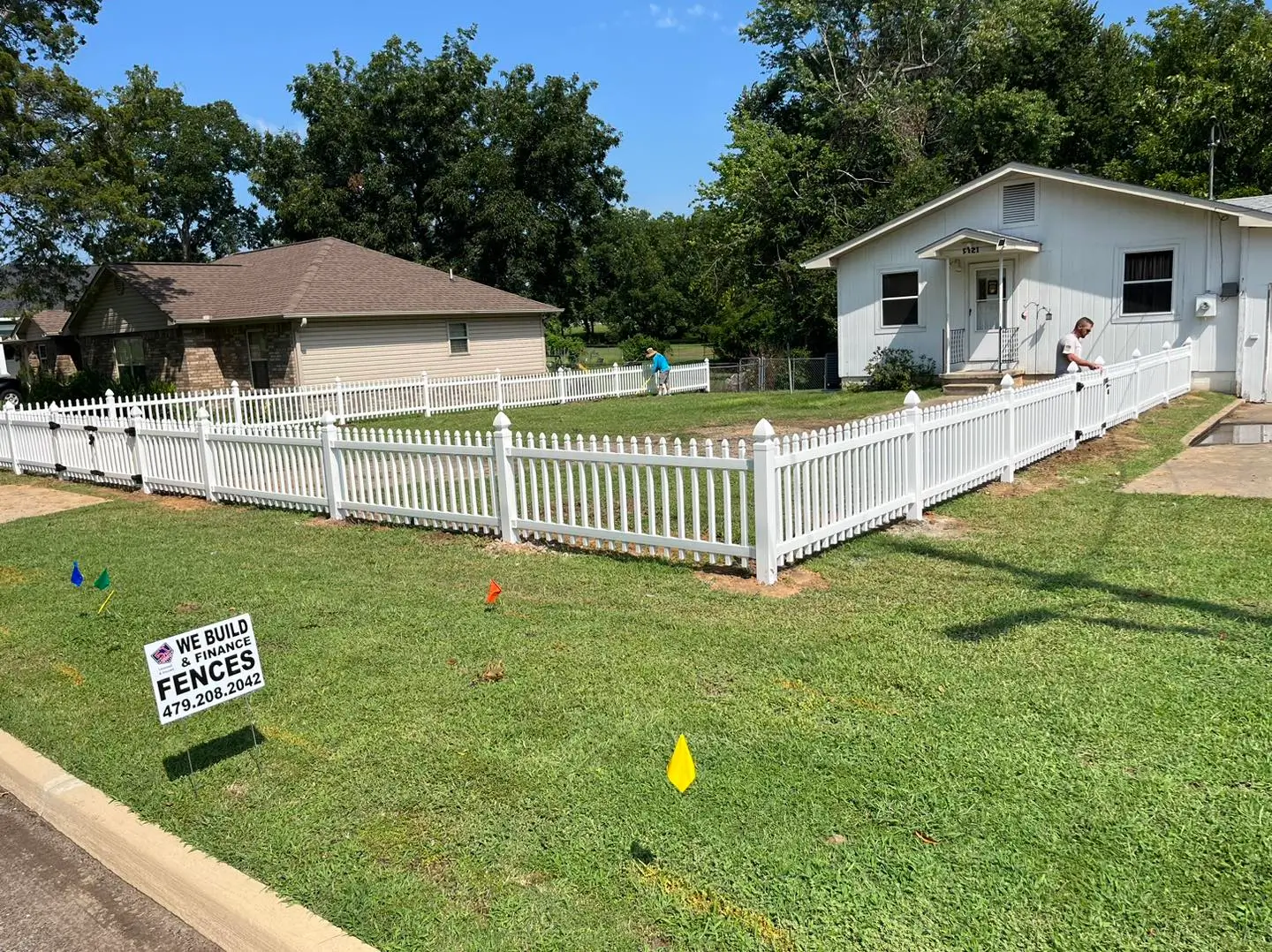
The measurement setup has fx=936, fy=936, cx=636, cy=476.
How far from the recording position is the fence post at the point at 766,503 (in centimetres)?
656

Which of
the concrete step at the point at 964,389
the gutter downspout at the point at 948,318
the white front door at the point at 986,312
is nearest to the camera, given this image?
the concrete step at the point at 964,389

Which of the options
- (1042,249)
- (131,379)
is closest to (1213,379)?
(1042,249)

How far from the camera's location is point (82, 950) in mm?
3271

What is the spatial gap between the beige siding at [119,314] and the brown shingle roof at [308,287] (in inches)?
27.4

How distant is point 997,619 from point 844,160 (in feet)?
102

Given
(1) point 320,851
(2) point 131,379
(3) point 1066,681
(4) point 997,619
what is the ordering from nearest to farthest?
(1) point 320,851 → (3) point 1066,681 → (4) point 997,619 → (2) point 131,379

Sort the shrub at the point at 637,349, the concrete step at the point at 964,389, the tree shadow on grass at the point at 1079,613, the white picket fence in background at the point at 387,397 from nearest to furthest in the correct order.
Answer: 1. the tree shadow on grass at the point at 1079,613
2. the white picket fence in background at the point at 387,397
3. the concrete step at the point at 964,389
4. the shrub at the point at 637,349

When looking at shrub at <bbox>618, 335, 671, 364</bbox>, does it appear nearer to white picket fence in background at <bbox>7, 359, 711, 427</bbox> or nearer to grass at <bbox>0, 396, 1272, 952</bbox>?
white picket fence in background at <bbox>7, 359, 711, 427</bbox>

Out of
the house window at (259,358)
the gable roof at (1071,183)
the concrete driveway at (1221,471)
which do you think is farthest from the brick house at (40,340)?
the concrete driveway at (1221,471)

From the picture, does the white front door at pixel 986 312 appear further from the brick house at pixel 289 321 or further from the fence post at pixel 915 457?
the fence post at pixel 915 457

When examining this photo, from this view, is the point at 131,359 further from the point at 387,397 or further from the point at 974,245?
the point at 974,245

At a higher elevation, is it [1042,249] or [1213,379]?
[1042,249]

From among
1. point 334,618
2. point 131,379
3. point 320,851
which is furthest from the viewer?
point 131,379

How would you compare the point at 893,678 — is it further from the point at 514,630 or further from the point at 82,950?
the point at 82,950
